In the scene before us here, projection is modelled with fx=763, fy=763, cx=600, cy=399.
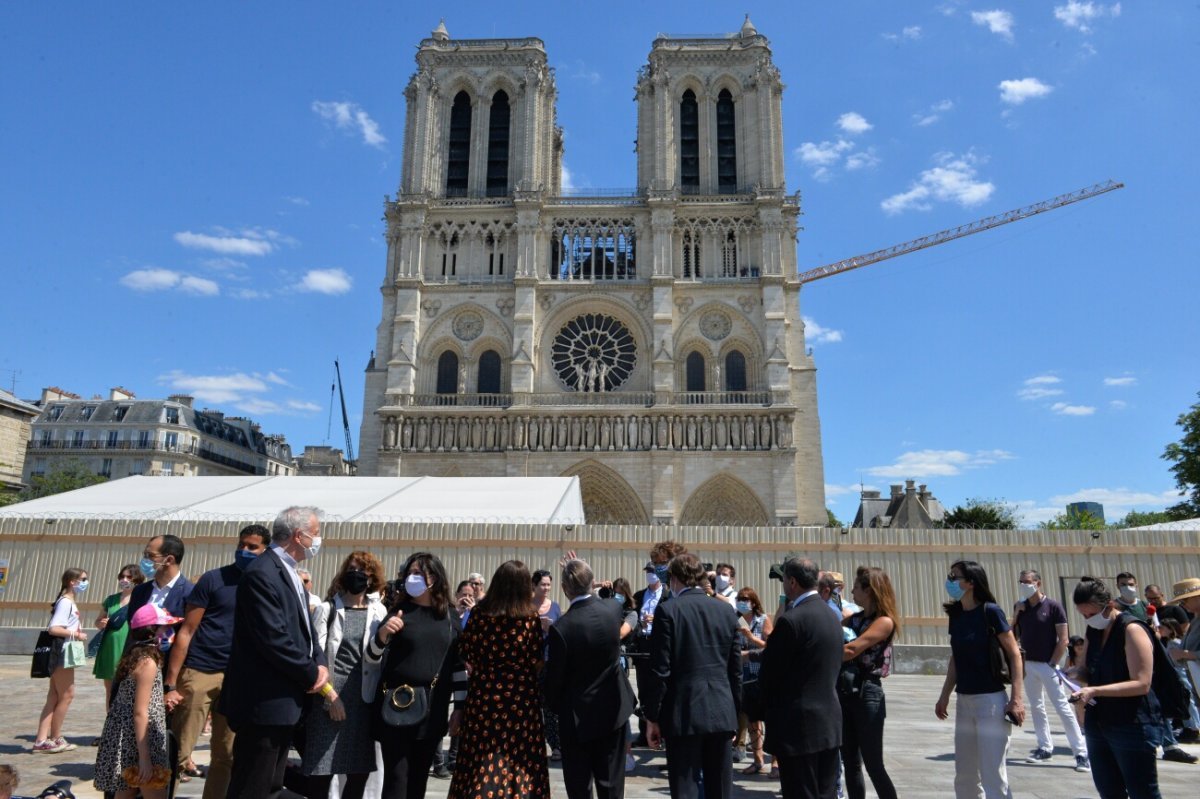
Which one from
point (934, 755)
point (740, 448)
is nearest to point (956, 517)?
point (740, 448)

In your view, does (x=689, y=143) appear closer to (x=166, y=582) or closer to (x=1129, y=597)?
(x=1129, y=597)

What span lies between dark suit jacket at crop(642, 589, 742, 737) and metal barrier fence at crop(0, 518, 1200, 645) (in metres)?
8.41

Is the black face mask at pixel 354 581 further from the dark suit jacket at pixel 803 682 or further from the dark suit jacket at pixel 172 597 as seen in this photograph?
the dark suit jacket at pixel 803 682

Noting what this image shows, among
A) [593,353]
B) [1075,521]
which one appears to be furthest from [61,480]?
[1075,521]

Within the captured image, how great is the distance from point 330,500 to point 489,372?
16.3 metres

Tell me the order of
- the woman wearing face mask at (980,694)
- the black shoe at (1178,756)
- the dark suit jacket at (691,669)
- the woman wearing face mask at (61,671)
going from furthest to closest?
the black shoe at (1178,756) < the woman wearing face mask at (61,671) < the woman wearing face mask at (980,694) < the dark suit jacket at (691,669)

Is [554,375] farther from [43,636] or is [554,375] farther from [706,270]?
[43,636]

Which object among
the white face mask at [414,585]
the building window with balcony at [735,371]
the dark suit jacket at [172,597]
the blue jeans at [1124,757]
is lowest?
the blue jeans at [1124,757]

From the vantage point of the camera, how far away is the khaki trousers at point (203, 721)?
4.11 meters

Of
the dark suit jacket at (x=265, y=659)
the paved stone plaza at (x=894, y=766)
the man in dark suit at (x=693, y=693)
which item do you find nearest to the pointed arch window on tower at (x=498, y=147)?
the paved stone plaza at (x=894, y=766)

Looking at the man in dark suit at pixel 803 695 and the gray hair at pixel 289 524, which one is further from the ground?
the gray hair at pixel 289 524

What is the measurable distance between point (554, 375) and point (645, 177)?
973 cm

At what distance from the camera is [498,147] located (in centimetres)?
3400

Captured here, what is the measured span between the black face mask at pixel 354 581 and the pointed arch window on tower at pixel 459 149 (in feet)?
102
